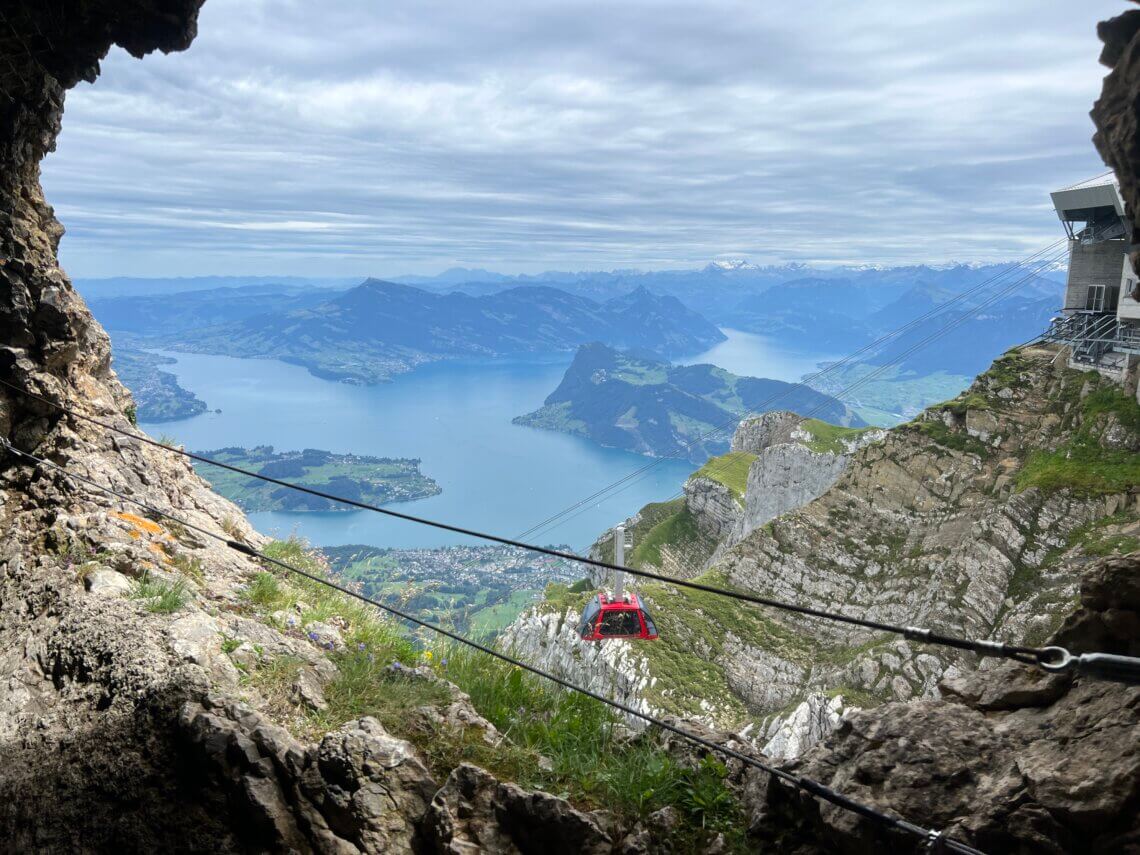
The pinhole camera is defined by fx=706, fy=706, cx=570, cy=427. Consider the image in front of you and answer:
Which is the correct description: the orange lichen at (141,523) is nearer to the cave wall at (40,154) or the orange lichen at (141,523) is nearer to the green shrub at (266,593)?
the green shrub at (266,593)

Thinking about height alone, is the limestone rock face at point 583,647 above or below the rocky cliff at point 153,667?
below

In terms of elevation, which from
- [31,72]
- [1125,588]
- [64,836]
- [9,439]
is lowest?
[64,836]

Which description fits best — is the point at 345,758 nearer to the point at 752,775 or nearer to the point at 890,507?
the point at 752,775

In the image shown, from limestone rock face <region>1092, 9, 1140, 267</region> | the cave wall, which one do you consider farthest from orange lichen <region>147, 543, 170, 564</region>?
limestone rock face <region>1092, 9, 1140, 267</region>

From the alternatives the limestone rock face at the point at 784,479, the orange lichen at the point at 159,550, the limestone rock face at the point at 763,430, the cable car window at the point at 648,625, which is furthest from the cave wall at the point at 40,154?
the limestone rock face at the point at 763,430

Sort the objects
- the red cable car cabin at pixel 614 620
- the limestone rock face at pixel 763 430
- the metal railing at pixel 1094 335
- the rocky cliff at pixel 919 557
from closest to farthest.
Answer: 1. the red cable car cabin at pixel 614 620
2. the rocky cliff at pixel 919 557
3. the metal railing at pixel 1094 335
4. the limestone rock face at pixel 763 430

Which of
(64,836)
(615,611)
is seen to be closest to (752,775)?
(64,836)

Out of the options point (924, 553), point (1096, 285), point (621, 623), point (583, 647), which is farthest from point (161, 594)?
point (1096, 285)
